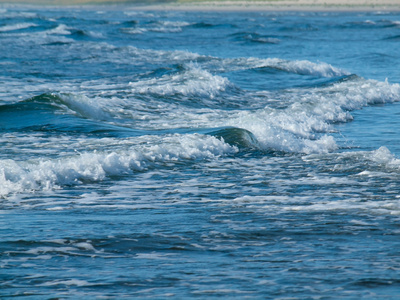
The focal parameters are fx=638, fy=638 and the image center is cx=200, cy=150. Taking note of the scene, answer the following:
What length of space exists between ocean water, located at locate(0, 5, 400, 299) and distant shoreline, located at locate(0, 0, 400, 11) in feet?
271

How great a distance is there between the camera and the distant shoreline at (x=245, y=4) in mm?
96438

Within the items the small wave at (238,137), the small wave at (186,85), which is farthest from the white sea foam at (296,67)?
the small wave at (238,137)

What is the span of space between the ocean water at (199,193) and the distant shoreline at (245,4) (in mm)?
82643

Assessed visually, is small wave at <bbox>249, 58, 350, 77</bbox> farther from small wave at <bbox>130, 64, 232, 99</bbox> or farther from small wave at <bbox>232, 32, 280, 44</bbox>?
small wave at <bbox>232, 32, 280, 44</bbox>

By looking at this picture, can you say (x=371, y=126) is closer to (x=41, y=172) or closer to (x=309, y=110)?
(x=309, y=110)

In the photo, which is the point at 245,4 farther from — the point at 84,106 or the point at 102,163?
the point at 102,163

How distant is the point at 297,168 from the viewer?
7430 millimetres

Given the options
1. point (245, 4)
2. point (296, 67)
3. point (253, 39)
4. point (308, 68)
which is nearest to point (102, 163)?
point (308, 68)

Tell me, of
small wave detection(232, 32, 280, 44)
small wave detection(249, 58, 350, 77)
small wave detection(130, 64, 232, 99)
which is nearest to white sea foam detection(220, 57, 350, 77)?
small wave detection(249, 58, 350, 77)

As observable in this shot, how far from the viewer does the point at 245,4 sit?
111 metres

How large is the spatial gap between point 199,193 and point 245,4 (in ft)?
353

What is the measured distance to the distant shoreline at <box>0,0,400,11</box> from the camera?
316 ft

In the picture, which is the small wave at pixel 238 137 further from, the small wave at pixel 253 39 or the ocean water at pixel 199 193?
the small wave at pixel 253 39

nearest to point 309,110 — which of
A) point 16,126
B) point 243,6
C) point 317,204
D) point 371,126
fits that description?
point 371,126
